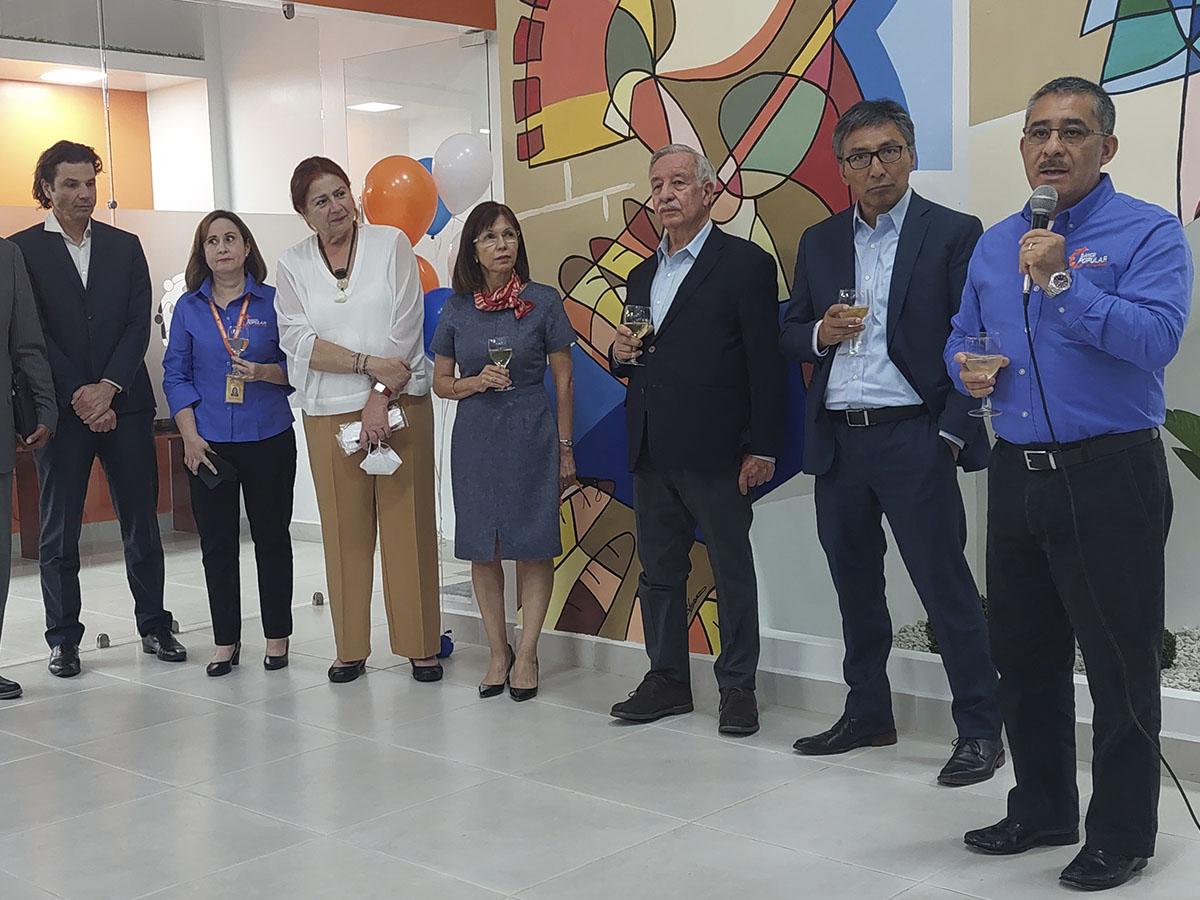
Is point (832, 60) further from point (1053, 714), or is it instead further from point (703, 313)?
point (1053, 714)

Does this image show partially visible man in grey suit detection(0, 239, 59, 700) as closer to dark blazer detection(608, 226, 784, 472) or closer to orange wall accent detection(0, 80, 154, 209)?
orange wall accent detection(0, 80, 154, 209)

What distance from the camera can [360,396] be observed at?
492 centimetres

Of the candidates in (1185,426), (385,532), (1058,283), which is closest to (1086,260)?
(1058,283)

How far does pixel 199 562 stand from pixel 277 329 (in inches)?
51.4

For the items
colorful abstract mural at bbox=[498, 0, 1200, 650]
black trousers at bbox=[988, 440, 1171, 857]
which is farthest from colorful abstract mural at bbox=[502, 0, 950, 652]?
black trousers at bbox=[988, 440, 1171, 857]

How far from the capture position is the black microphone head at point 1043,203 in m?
2.77

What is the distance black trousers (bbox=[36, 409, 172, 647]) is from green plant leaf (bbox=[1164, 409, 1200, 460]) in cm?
378

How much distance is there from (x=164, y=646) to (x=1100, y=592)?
12.8ft

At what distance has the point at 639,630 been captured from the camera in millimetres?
5121

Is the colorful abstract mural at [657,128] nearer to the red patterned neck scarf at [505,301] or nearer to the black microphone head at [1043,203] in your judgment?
the red patterned neck scarf at [505,301]

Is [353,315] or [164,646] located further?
[164,646]

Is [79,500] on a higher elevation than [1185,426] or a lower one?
lower

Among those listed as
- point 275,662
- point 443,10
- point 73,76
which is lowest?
point 275,662

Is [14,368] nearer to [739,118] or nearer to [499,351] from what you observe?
[499,351]
